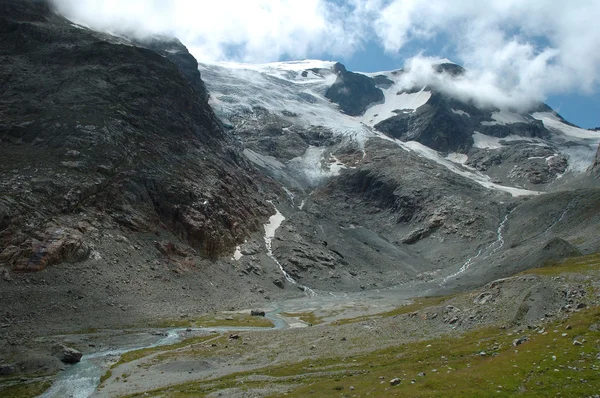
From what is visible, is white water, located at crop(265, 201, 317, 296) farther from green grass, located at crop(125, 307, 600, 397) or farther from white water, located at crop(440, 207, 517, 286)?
green grass, located at crop(125, 307, 600, 397)

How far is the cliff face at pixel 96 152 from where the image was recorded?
98.8m

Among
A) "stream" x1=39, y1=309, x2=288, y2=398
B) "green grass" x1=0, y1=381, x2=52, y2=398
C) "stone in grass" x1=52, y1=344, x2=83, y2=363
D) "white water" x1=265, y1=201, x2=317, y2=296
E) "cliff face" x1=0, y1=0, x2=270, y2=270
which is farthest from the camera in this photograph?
"white water" x1=265, y1=201, x2=317, y2=296

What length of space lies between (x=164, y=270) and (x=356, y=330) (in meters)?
66.3

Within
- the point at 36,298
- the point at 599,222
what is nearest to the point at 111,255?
the point at 36,298

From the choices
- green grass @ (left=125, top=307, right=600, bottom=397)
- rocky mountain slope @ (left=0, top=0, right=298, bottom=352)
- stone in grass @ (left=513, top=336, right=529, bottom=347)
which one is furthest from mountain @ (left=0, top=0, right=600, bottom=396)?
green grass @ (left=125, top=307, right=600, bottom=397)

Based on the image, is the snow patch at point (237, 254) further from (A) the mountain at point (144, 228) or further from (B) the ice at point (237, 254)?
(A) the mountain at point (144, 228)

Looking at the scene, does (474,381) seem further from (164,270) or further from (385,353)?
(164,270)

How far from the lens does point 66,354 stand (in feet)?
179

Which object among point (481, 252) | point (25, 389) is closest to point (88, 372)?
point (25, 389)

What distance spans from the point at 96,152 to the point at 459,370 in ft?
397

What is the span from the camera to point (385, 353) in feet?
145

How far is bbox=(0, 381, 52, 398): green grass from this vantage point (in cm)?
4175

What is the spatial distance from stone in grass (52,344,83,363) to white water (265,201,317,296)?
92.0 metres

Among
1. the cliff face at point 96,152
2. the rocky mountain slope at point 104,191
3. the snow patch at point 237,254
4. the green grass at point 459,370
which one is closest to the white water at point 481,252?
the rocky mountain slope at point 104,191
